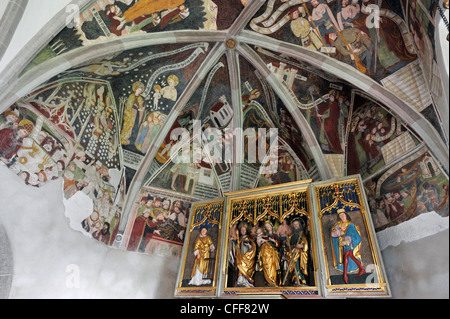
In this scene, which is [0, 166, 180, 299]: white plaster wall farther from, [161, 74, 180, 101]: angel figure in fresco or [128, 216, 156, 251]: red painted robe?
[161, 74, 180, 101]: angel figure in fresco

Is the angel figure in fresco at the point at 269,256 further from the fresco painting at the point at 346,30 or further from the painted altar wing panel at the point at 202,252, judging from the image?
the fresco painting at the point at 346,30

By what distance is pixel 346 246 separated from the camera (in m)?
5.81

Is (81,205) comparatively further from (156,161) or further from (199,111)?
(199,111)

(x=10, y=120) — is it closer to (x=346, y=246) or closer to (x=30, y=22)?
(x=30, y=22)

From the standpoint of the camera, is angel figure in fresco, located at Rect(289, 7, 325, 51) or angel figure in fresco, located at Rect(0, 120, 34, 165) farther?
angel figure in fresco, located at Rect(289, 7, 325, 51)

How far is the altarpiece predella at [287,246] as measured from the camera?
5629 mm

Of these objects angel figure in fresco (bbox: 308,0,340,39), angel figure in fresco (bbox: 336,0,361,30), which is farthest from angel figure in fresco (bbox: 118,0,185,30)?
angel figure in fresco (bbox: 336,0,361,30)

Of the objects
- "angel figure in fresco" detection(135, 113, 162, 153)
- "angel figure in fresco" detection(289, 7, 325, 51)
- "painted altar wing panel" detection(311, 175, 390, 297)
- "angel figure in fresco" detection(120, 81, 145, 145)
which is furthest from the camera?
"angel figure in fresco" detection(135, 113, 162, 153)

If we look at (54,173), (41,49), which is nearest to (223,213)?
(54,173)

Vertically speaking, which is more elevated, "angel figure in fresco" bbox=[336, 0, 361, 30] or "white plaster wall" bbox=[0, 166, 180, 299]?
"angel figure in fresco" bbox=[336, 0, 361, 30]

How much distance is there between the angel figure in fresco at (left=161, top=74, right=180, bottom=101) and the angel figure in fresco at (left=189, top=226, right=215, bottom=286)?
3.47 meters

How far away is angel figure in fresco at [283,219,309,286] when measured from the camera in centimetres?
607

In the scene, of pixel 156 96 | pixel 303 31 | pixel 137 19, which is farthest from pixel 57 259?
pixel 303 31

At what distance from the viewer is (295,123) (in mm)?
8203
